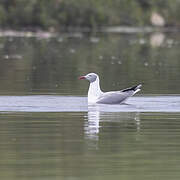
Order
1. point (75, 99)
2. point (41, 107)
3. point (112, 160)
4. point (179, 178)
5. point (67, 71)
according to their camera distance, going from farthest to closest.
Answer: point (67, 71), point (75, 99), point (41, 107), point (112, 160), point (179, 178)

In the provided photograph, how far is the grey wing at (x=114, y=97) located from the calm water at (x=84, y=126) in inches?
6.0

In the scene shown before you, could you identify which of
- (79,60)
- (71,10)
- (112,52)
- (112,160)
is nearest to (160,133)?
(112,160)

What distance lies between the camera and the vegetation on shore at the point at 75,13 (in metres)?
68.4

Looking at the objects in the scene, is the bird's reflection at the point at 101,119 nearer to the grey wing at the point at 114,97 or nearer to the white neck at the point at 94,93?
the grey wing at the point at 114,97

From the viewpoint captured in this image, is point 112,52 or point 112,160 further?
→ point 112,52

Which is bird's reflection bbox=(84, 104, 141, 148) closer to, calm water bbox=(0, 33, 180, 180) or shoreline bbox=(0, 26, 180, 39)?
calm water bbox=(0, 33, 180, 180)

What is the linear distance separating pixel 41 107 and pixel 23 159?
6.00 m

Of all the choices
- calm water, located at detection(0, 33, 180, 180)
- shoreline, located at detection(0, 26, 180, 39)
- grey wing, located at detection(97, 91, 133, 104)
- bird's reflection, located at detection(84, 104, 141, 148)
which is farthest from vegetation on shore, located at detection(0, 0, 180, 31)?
bird's reflection, located at detection(84, 104, 141, 148)

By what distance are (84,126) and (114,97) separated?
3411mm

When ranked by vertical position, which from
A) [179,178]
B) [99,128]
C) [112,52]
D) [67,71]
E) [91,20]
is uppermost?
[91,20]

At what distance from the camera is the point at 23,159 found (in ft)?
40.2

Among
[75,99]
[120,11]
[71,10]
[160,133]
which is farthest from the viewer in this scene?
[120,11]

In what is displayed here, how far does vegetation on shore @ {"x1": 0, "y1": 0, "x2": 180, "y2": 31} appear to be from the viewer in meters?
68.4

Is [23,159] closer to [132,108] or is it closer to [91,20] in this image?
[132,108]
